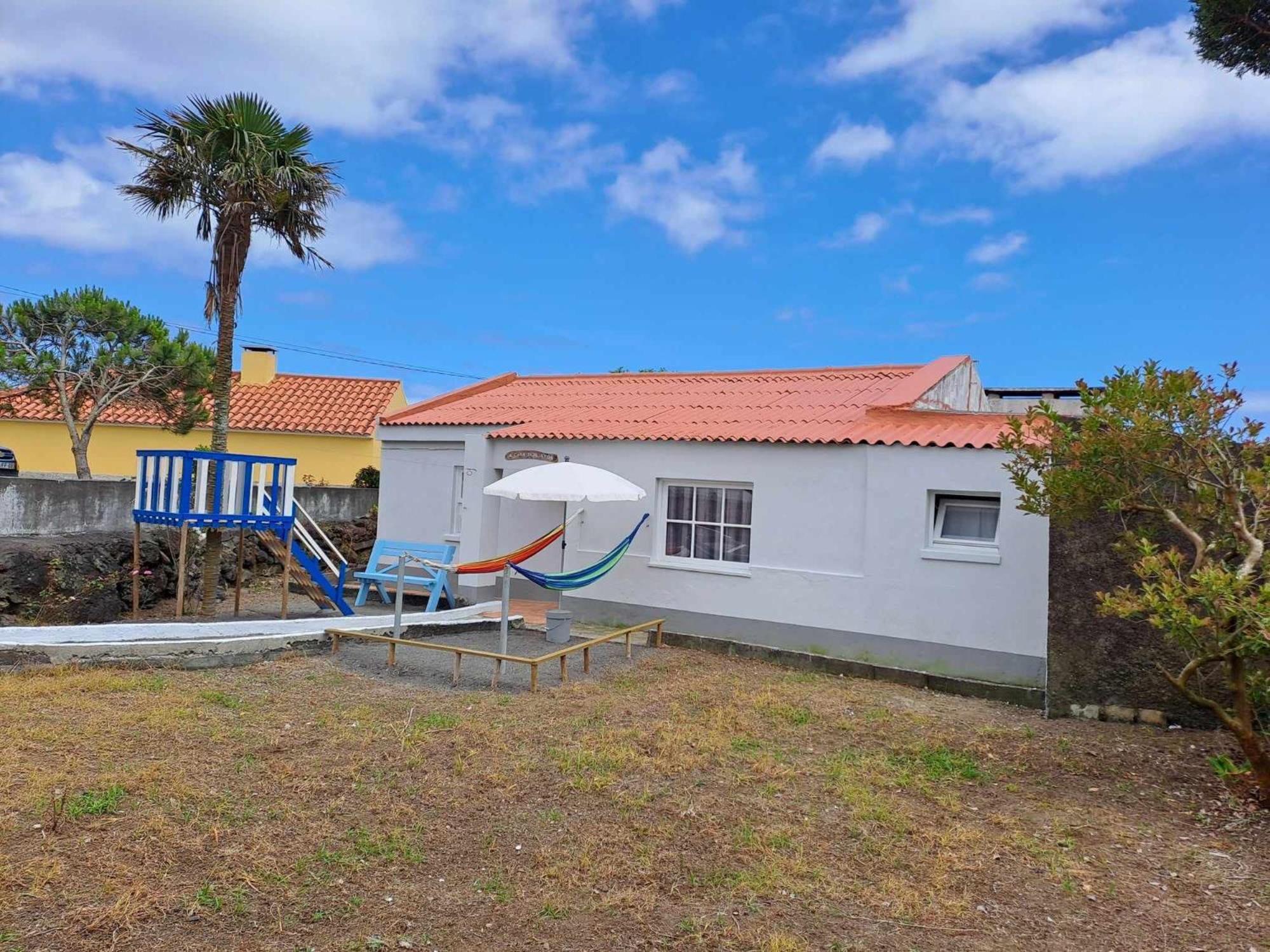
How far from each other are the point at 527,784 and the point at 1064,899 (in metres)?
3.23

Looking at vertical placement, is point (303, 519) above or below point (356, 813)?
above

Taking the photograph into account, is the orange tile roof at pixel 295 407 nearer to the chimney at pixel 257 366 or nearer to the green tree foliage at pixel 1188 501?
the chimney at pixel 257 366

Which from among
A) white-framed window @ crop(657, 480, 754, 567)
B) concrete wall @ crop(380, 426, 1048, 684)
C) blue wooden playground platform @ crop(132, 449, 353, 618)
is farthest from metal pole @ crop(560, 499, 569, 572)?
blue wooden playground platform @ crop(132, 449, 353, 618)

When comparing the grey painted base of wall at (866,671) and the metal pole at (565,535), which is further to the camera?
the metal pole at (565,535)

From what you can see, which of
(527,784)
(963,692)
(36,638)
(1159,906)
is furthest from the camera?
(963,692)

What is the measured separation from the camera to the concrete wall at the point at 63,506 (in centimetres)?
1252

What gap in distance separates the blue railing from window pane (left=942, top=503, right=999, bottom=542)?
8.26 meters

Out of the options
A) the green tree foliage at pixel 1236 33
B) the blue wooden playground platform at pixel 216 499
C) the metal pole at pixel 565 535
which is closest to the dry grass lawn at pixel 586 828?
the blue wooden playground platform at pixel 216 499

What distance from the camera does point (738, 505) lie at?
12.0 metres

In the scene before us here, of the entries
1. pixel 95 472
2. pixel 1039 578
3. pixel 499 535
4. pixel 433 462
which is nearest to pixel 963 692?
pixel 1039 578

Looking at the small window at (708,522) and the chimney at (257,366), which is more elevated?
the chimney at (257,366)

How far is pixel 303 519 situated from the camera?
17125mm

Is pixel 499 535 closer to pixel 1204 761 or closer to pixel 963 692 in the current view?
pixel 963 692

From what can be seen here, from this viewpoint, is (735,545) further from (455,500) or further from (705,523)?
(455,500)
